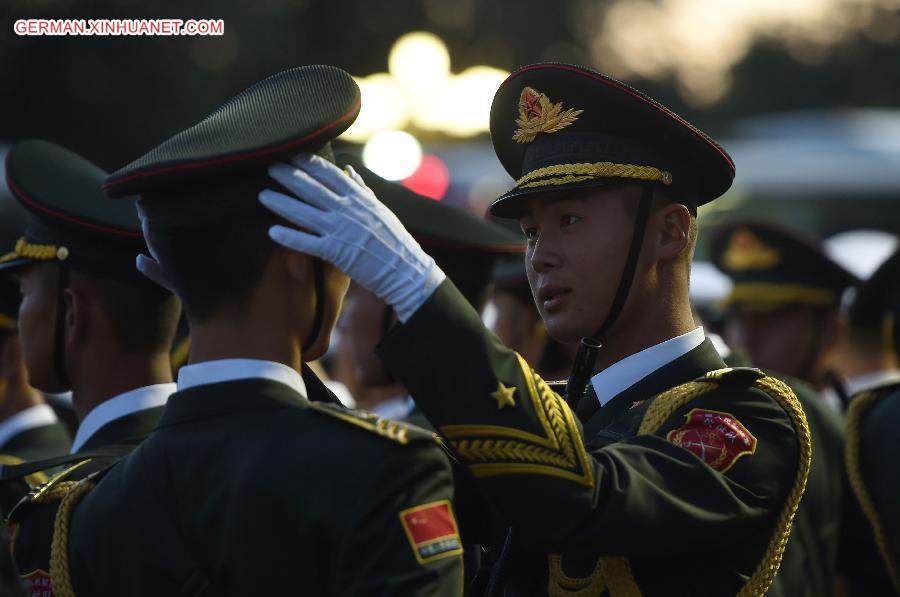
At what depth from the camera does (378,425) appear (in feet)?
9.27

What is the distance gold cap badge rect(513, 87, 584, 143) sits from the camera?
360cm

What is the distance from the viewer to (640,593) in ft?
10.2

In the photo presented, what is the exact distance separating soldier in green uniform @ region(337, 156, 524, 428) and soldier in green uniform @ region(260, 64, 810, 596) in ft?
3.44

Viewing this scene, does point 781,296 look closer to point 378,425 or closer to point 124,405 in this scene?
point 124,405

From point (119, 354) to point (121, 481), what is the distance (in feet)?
3.94

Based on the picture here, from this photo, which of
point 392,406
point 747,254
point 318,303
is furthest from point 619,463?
point 392,406

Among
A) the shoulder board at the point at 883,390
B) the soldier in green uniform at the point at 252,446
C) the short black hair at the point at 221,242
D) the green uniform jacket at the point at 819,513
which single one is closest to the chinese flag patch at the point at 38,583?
the soldier in green uniform at the point at 252,446

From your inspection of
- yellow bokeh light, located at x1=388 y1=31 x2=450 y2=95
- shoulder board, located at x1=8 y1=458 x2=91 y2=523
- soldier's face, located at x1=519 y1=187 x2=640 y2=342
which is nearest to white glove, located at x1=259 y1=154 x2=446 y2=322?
soldier's face, located at x1=519 y1=187 x2=640 y2=342

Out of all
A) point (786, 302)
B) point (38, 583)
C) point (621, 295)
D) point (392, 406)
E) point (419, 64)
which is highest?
point (419, 64)

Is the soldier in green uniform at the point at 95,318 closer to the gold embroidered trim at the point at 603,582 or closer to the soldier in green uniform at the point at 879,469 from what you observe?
the gold embroidered trim at the point at 603,582

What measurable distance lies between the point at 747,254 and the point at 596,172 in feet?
14.1

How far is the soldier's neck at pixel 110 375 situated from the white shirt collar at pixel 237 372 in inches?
49.0

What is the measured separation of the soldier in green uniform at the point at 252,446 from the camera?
2.71 meters
